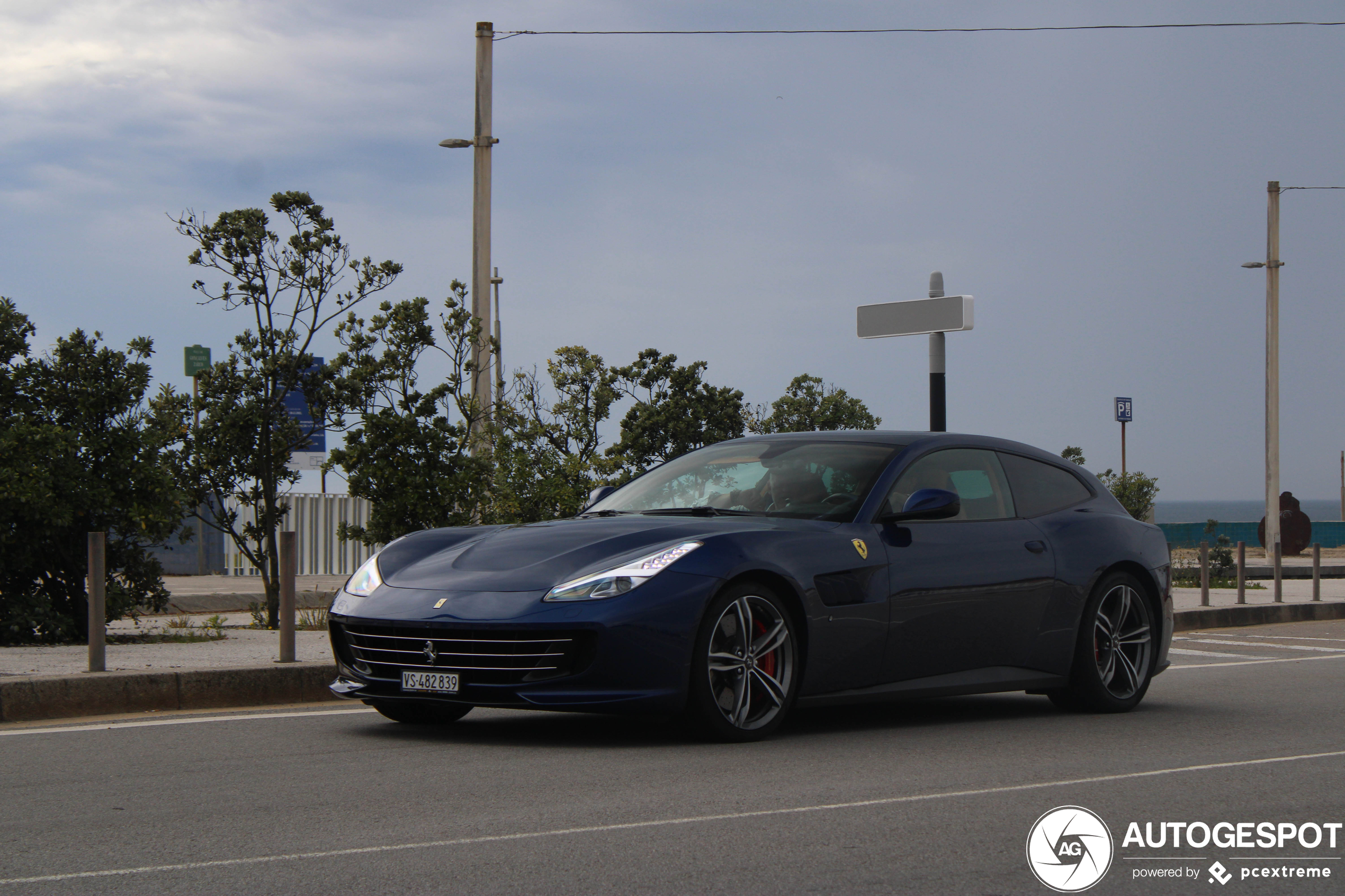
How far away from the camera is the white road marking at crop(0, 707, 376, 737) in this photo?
23.7ft

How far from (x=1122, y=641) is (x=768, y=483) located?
92.8 inches

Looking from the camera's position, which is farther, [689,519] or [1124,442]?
[1124,442]

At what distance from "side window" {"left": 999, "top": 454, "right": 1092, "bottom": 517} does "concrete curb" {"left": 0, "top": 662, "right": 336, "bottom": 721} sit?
408cm

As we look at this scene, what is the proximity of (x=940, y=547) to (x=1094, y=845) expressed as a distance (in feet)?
9.48

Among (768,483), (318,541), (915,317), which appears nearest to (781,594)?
(768,483)

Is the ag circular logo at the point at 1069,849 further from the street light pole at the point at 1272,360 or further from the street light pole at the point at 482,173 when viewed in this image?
the street light pole at the point at 1272,360

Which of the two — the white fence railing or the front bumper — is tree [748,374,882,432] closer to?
the white fence railing

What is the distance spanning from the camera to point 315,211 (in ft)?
48.0

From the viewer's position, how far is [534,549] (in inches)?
270

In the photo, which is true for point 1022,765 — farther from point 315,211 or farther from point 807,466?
point 315,211

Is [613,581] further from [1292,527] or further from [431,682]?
[1292,527]

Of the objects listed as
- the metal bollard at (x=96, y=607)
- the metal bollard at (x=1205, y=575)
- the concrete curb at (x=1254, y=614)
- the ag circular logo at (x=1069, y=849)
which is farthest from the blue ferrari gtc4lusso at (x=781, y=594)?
the metal bollard at (x=1205, y=575)

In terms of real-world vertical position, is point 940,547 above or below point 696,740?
above

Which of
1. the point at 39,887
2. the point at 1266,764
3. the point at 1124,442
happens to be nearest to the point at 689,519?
the point at 1266,764
